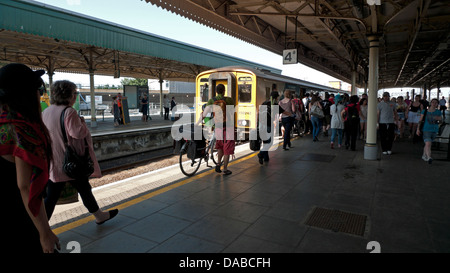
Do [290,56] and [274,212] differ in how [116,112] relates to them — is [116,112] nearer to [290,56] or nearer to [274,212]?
[290,56]

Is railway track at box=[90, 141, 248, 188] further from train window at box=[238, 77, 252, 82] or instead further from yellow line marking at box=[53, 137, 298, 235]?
yellow line marking at box=[53, 137, 298, 235]

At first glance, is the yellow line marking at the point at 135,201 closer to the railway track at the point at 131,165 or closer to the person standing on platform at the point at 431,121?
the railway track at the point at 131,165

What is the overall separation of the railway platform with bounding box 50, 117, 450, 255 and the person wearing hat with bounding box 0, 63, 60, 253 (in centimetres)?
146

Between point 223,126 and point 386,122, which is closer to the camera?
point 223,126

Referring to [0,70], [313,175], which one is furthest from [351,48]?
[0,70]


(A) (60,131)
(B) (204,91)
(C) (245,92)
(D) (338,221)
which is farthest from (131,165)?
(D) (338,221)

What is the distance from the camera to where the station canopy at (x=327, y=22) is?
7.07 m

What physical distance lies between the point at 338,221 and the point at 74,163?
3189 millimetres

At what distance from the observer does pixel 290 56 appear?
1063cm

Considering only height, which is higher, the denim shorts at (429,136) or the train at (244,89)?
the train at (244,89)

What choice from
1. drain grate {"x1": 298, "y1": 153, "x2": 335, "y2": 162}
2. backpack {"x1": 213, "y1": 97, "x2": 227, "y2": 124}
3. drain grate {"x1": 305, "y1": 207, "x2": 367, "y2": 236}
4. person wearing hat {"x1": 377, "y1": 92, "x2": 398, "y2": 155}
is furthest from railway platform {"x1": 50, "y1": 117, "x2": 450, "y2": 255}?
person wearing hat {"x1": 377, "y1": 92, "x2": 398, "y2": 155}

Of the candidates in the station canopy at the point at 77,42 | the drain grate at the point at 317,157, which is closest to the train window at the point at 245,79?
the drain grate at the point at 317,157

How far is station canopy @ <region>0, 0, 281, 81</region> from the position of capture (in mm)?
8656

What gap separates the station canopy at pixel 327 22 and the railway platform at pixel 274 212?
3.73m
